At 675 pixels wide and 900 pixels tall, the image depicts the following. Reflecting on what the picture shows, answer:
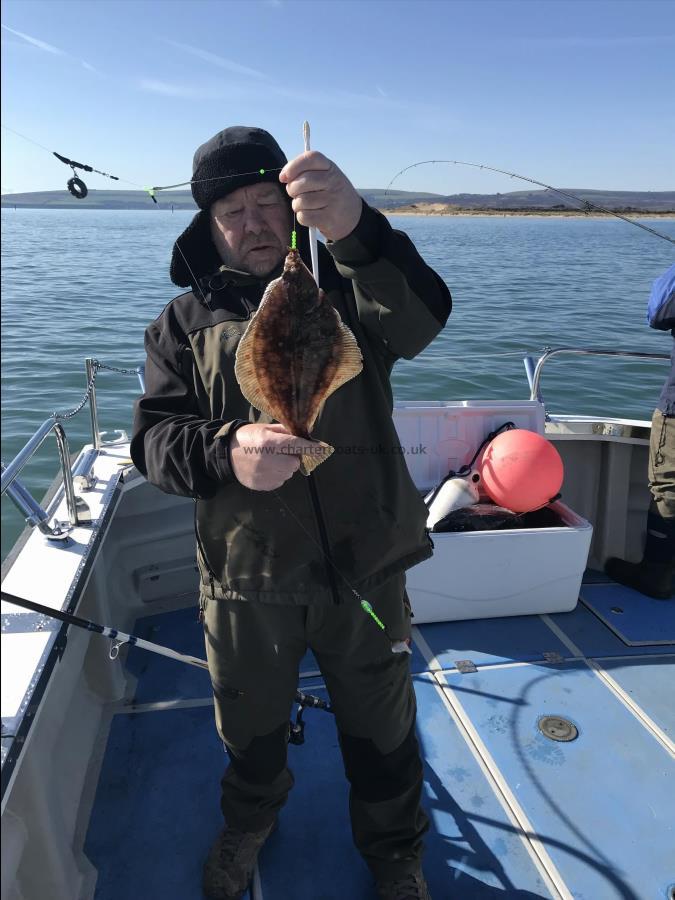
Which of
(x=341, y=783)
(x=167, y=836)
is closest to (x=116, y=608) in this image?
(x=167, y=836)

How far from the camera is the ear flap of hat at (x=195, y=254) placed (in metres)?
2.25

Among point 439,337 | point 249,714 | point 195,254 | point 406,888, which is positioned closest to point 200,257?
point 195,254

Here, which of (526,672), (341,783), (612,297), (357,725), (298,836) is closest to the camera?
(357,725)

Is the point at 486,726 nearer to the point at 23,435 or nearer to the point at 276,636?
the point at 276,636

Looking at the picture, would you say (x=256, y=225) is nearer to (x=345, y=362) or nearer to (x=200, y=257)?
(x=200, y=257)

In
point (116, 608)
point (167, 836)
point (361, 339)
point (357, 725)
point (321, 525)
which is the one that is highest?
point (361, 339)

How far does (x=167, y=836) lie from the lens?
2.70m

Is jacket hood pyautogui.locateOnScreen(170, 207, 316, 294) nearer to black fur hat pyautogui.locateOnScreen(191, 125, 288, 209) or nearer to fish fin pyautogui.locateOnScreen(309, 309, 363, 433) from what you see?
black fur hat pyautogui.locateOnScreen(191, 125, 288, 209)

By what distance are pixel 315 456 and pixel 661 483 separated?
3262mm

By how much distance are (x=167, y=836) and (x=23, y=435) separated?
5794 millimetres

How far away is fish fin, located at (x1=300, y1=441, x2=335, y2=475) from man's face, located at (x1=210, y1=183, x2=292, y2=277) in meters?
0.71

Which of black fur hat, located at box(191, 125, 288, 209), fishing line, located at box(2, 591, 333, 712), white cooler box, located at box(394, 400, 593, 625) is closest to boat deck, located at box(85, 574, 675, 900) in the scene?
white cooler box, located at box(394, 400, 593, 625)

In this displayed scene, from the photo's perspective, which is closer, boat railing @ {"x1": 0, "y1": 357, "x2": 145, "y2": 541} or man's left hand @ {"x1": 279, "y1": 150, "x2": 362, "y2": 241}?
man's left hand @ {"x1": 279, "y1": 150, "x2": 362, "y2": 241}

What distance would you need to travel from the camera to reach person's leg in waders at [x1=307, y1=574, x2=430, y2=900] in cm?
212
